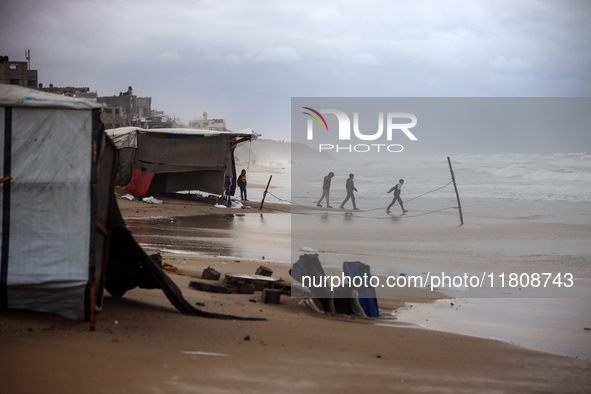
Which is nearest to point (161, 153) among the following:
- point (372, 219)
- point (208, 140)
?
point (208, 140)

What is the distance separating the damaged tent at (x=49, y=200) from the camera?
5.25 m

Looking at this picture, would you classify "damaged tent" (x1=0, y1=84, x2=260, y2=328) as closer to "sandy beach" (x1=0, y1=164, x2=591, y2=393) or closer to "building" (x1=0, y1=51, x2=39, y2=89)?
"sandy beach" (x1=0, y1=164, x2=591, y2=393)

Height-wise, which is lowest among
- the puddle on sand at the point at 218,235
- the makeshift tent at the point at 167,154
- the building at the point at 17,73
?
the puddle on sand at the point at 218,235

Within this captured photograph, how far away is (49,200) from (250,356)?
216cm

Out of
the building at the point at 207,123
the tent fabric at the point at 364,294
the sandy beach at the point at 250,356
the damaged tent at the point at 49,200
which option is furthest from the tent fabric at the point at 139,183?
the building at the point at 207,123

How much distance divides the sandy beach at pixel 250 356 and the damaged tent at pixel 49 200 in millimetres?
357

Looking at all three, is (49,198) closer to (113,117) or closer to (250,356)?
(250,356)

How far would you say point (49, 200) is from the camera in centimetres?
527

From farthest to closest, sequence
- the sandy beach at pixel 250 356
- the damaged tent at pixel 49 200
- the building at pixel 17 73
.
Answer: the building at pixel 17 73 → the damaged tent at pixel 49 200 → the sandy beach at pixel 250 356

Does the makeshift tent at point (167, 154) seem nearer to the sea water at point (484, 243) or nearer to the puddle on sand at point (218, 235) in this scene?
the puddle on sand at point (218, 235)

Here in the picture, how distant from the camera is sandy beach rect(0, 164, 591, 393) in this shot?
429 centimetres

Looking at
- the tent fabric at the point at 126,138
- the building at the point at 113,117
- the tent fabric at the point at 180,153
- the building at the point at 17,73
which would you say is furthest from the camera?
the building at the point at 17,73

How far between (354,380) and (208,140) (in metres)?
19.7

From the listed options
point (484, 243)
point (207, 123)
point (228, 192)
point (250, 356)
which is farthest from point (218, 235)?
point (207, 123)
